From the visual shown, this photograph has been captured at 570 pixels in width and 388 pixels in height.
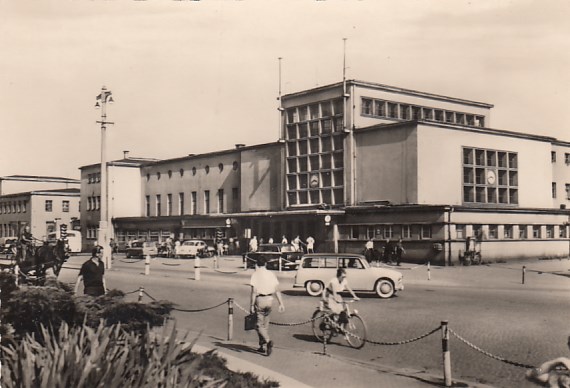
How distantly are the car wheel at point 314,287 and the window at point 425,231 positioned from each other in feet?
57.2

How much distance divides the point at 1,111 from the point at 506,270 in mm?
27153

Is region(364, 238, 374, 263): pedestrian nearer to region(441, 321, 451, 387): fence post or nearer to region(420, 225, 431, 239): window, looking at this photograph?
region(420, 225, 431, 239): window

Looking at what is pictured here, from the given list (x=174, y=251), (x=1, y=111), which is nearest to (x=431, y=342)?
(x=1, y=111)

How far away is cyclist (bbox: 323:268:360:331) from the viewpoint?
11.7 m

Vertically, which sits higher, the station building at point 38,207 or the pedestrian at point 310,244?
the station building at point 38,207

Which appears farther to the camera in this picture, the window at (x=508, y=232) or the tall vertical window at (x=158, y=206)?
the tall vertical window at (x=158, y=206)

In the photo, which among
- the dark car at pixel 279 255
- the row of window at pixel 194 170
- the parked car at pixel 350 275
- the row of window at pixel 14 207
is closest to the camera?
the parked car at pixel 350 275

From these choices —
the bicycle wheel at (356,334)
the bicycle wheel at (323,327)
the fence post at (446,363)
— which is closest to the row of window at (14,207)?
the bicycle wheel at (323,327)

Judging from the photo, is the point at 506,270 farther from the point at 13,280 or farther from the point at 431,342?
the point at 13,280

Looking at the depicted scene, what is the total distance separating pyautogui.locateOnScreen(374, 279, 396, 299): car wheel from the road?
0.36 metres

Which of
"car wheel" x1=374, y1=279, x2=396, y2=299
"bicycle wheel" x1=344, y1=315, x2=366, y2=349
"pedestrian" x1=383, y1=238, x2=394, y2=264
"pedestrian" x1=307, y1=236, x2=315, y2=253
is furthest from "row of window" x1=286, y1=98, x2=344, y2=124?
"bicycle wheel" x1=344, y1=315, x2=366, y2=349

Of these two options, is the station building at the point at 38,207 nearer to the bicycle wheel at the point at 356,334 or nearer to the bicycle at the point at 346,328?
the bicycle at the point at 346,328

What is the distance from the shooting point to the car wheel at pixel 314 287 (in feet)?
63.8

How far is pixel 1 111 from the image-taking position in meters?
10.1
